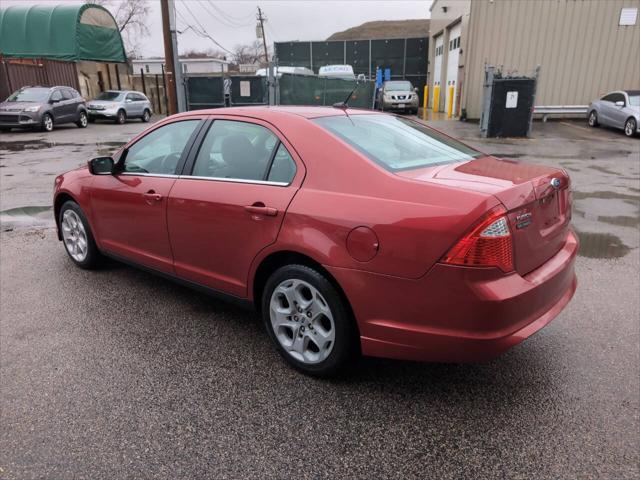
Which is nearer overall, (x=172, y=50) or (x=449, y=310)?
(x=449, y=310)

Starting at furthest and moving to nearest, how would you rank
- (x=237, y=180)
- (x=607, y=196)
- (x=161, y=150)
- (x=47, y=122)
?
(x=47, y=122), (x=607, y=196), (x=161, y=150), (x=237, y=180)

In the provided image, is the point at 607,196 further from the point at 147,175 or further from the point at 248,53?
the point at 248,53

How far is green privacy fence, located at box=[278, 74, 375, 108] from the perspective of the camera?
17719mm

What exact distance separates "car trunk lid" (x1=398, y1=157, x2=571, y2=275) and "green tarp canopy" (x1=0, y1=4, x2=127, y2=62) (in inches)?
1148

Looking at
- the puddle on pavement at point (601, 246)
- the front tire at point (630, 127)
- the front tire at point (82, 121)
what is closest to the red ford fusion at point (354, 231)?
the puddle on pavement at point (601, 246)

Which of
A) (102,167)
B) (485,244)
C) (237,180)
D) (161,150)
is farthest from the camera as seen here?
(102,167)

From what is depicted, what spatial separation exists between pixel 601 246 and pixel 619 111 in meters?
13.8

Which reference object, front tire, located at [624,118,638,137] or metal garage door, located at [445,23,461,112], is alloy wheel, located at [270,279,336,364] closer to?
front tire, located at [624,118,638,137]

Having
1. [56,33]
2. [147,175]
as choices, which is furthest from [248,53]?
[147,175]

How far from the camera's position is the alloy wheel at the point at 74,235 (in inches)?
181

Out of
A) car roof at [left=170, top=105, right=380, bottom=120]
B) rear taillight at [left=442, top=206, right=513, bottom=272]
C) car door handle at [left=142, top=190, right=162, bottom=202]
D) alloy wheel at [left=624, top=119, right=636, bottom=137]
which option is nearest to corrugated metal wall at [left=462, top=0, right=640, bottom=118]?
alloy wheel at [left=624, top=119, right=636, bottom=137]

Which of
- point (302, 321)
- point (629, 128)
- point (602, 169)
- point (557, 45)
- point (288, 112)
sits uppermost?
point (557, 45)

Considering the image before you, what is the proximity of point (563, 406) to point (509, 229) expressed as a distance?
3.56 ft

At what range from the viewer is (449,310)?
92.7 inches
